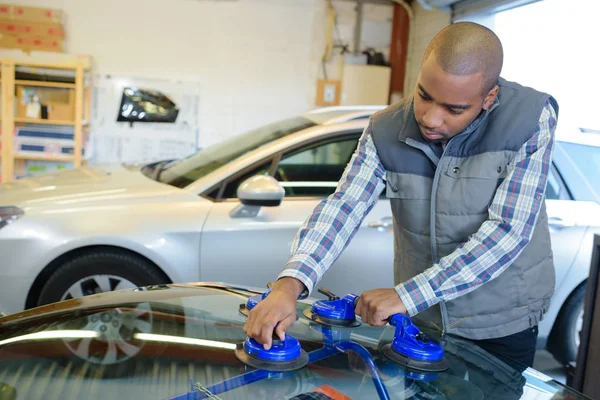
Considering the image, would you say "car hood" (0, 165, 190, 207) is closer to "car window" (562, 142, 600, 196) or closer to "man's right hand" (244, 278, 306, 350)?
"man's right hand" (244, 278, 306, 350)

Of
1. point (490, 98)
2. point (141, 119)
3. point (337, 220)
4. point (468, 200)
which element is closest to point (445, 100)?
point (490, 98)

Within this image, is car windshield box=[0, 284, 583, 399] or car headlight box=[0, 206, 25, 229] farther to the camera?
car headlight box=[0, 206, 25, 229]

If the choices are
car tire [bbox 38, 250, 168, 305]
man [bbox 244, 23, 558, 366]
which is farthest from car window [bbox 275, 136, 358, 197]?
man [bbox 244, 23, 558, 366]

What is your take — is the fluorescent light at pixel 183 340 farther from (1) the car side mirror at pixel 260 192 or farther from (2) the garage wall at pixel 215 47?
(2) the garage wall at pixel 215 47

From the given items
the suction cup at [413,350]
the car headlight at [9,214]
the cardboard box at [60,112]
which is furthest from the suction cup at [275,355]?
the cardboard box at [60,112]

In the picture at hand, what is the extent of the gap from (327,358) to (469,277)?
0.47 m

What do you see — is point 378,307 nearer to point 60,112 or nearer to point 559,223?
point 559,223

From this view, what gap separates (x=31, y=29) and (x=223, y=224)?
409 cm

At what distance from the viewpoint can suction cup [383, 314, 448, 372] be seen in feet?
3.63

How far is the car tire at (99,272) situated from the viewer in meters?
2.83

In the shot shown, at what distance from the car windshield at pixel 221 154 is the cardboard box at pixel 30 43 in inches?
123

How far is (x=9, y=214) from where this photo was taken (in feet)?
9.17

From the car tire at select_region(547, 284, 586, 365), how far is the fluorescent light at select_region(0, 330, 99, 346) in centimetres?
281

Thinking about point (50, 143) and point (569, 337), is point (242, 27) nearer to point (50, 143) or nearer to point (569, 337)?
point (50, 143)
